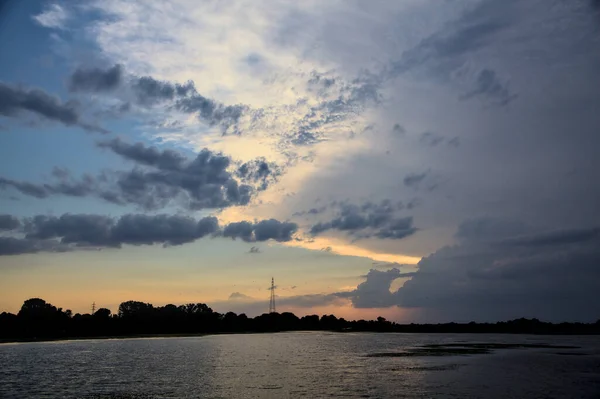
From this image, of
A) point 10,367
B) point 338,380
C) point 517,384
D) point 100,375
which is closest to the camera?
point 517,384

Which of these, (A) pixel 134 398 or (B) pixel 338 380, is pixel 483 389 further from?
(A) pixel 134 398

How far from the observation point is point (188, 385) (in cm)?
5753

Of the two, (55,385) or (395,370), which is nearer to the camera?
(55,385)

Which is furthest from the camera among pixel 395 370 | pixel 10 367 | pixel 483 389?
pixel 10 367

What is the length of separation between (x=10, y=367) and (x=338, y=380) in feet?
184

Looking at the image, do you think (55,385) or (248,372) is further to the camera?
(248,372)

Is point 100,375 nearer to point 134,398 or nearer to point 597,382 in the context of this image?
point 134,398

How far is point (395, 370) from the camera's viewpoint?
240ft

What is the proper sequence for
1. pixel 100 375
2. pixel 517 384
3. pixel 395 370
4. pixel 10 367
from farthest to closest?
pixel 10 367 < pixel 395 370 < pixel 100 375 < pixel 517 384

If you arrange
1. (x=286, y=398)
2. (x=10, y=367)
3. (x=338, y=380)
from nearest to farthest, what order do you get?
(x=286, y=398)
(x=338, y=380)
(x=10, y=367)

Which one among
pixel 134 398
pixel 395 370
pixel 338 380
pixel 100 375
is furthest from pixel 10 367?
pixel 395 370

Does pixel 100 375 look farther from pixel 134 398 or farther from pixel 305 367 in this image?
pixel 305 367

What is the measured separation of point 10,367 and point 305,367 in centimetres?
4829

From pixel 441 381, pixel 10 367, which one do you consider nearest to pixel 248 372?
pixel 441 381
